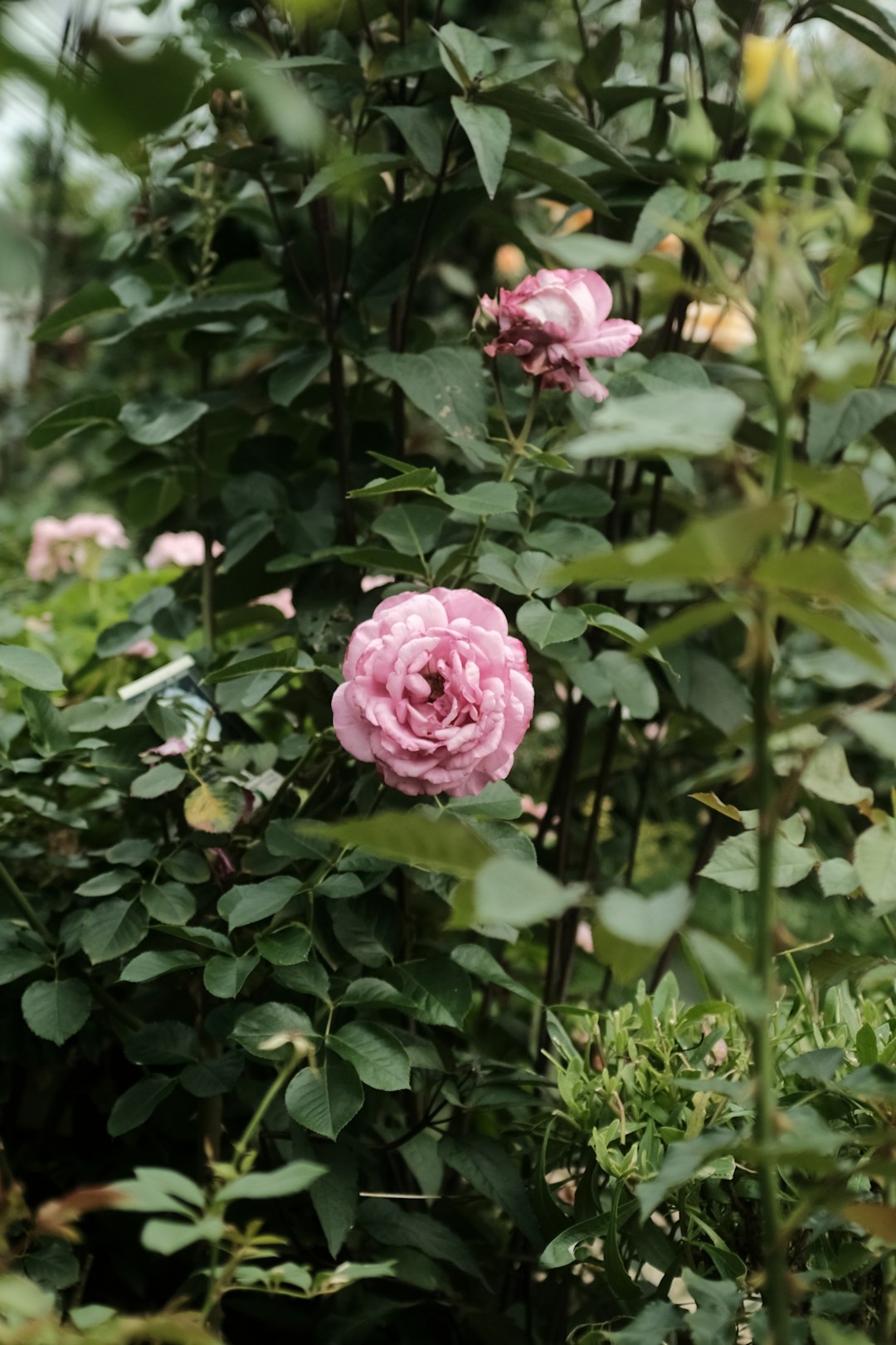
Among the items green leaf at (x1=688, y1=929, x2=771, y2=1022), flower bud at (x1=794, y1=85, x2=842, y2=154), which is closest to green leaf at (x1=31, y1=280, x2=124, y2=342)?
flower bud at (x1=794, y1=85, x2=842, y2=154)

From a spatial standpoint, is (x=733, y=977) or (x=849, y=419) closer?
(x=733, y=977)

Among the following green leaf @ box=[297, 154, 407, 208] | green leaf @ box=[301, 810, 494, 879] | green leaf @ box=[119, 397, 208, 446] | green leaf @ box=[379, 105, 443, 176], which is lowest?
green leaf @ box=[119, 397, 208, 446]

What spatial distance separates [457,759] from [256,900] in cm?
16

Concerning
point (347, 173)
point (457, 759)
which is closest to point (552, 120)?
point (347, 173)

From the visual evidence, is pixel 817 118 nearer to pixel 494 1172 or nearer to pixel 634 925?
pixel 634 925

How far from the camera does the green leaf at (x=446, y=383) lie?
2.78 ft

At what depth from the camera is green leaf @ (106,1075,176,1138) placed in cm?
74

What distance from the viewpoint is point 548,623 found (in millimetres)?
727

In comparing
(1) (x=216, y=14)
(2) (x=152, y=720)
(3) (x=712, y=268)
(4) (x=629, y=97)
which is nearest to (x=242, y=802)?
(2) (x=152, y=720)

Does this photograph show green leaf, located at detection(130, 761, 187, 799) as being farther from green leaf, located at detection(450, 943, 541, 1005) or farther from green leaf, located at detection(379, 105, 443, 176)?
green leaf, located at detection(379, 105, 443, 176)

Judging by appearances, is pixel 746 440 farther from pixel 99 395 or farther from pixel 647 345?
pixel 99 395

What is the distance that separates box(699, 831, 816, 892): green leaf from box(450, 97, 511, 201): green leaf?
436 mm

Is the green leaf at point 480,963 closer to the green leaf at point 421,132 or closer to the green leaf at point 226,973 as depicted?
the green leaf at point 226,973

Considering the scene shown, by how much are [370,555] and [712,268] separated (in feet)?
1.36
